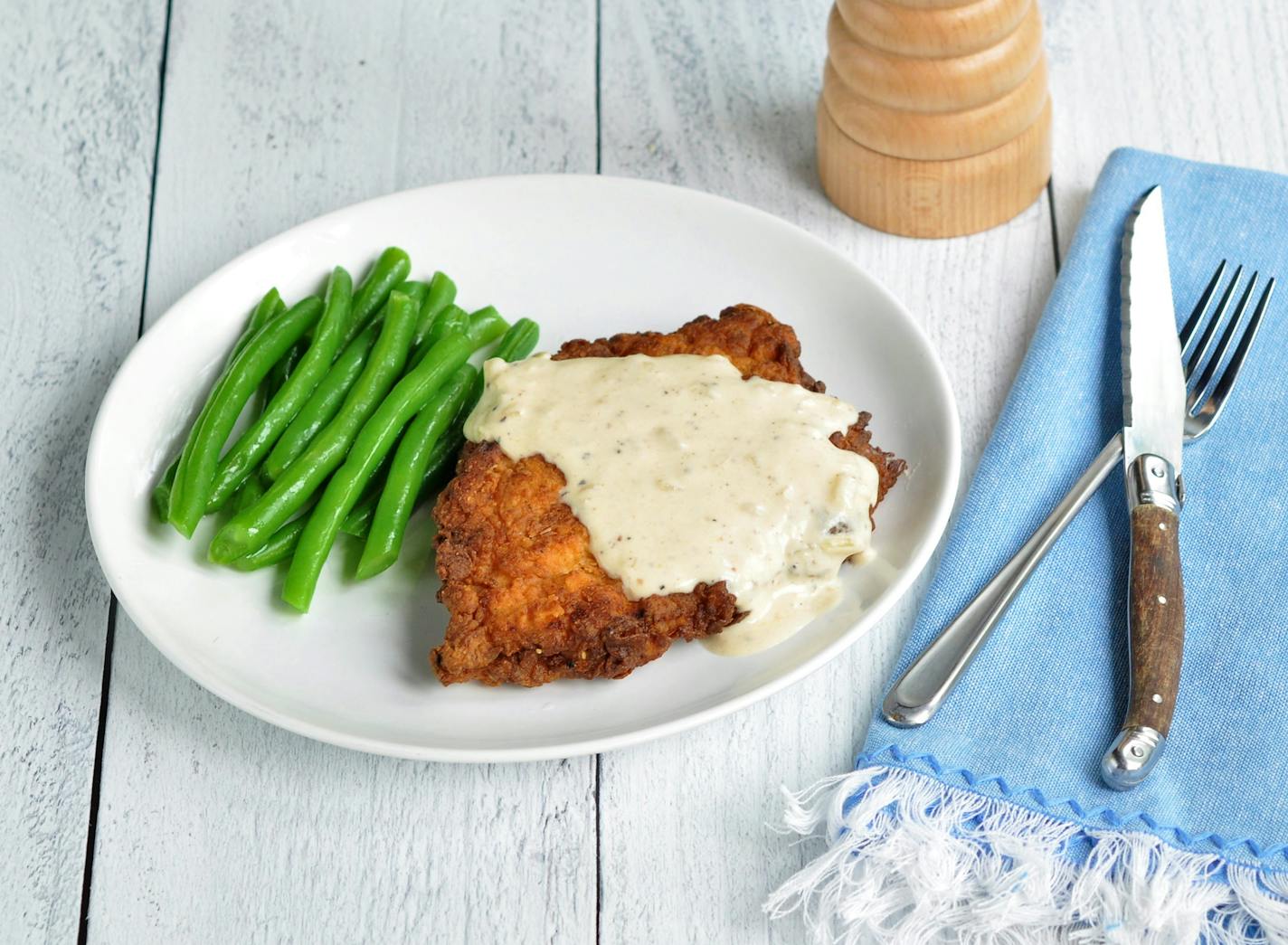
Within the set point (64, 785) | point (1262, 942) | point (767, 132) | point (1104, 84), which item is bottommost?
point (64, 785)

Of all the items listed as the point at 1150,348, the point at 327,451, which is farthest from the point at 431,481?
the point at 1150,348

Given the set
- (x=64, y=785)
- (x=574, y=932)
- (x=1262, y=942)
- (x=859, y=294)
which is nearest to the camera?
(x=1262, y=942)

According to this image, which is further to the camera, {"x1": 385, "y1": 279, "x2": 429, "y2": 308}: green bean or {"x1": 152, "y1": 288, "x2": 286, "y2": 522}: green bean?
{"x1": 385, "y1": 279, "x2": 429, "y2": 308}: green bean

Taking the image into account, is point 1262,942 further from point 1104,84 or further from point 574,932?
point 1104,84

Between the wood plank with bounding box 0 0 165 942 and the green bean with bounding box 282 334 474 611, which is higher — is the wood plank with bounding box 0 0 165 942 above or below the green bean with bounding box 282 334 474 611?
below

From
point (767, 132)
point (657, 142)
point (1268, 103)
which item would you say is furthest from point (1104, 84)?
point (657, 142)

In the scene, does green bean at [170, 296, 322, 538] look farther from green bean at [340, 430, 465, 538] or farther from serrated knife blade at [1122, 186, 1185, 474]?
serrated knife blade at [1122, 186, 1185, 474]

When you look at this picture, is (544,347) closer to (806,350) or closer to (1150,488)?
(806,350)

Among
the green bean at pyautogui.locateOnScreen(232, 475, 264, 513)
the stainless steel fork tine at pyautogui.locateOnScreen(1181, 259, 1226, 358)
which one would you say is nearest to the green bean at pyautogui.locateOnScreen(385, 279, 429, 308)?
the green bean at pyautogui.locateOnScreen(232, 475, 264, 513)
